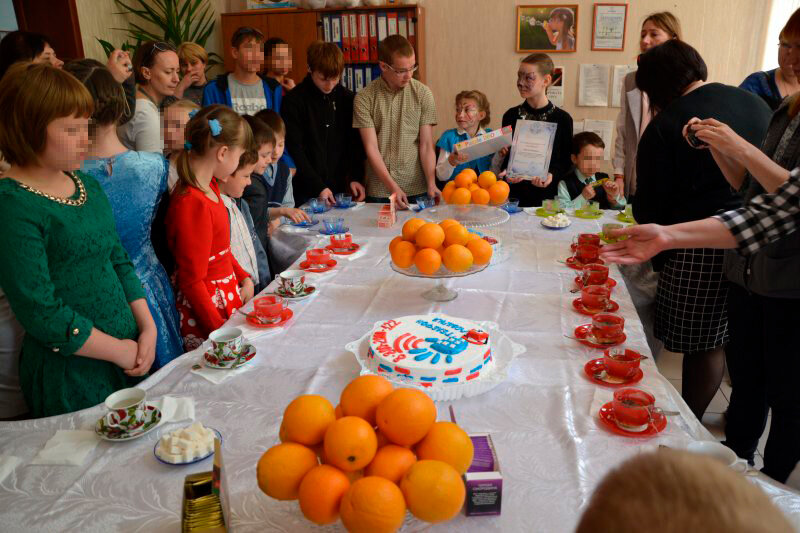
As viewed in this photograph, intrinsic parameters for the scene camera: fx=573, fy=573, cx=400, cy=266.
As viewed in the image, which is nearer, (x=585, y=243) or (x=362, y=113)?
(x=585, y=243)

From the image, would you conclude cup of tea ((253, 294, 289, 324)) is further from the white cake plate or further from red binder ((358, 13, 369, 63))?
red binder ((358, 13, 369, 63))

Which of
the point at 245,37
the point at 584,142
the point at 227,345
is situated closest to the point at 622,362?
the point at 227,345

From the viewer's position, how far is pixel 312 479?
840mm

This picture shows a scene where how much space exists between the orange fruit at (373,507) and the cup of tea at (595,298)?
1155 millimetres

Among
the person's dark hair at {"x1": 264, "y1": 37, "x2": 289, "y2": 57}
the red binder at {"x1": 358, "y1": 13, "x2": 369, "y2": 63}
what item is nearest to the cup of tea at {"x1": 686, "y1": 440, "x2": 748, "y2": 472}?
the person's dark hair at {"x1": 264, "y1": 37, "x2": 289, "y2": 57}

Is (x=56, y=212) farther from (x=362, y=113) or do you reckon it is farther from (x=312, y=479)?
(x=362, y=113)

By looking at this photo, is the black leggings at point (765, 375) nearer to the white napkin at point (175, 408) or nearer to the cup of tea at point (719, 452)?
the cup of tea at point (719, 452)

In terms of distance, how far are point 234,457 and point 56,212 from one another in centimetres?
82

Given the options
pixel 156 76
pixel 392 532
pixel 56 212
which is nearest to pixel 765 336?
pixel 392 532

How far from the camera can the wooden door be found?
4.42 m

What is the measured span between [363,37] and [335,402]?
407cm

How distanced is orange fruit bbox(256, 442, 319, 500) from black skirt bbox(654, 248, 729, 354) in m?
1.83

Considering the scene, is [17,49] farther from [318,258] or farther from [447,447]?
[447,447]

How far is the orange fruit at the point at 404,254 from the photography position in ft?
5.58
